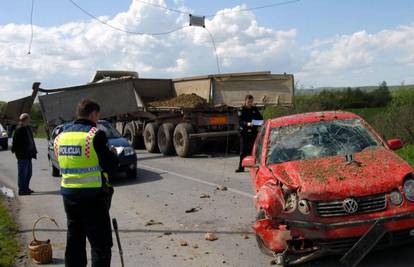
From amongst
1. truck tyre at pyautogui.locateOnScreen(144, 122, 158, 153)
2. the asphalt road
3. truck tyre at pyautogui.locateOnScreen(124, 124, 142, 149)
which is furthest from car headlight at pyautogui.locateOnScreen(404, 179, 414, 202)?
truck tyre at pyautogui.locateOnScreen(124, 124, 142, 149)

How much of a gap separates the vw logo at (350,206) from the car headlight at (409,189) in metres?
0.54

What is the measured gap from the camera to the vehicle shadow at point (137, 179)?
1203 cm

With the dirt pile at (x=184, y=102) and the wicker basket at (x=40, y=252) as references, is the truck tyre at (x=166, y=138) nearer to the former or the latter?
the dirt pile at (x=184, y=102)

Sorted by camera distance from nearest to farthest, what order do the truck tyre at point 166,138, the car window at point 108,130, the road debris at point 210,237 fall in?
the road debris at point 210,237 < the car window at point 108,130 < the truck tyre at point 166,138

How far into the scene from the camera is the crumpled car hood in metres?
4.97

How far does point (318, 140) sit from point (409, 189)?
1522 millimetres

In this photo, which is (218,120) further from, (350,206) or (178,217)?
(350,206)

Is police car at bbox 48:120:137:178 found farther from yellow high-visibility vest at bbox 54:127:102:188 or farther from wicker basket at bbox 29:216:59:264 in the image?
yellow high-visibility vest at bbox 54:127:102:188

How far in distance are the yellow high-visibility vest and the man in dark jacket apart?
6.89 meters

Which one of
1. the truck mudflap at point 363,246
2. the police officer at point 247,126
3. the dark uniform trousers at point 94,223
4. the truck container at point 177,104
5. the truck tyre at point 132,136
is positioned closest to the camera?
the dark uniform trousers at point 94,223

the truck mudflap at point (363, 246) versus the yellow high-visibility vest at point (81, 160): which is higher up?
the yellow high-visibility vest at point (81, 160)

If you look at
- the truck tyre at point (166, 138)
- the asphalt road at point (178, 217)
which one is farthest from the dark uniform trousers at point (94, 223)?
the truck tyre at point (166, 138)

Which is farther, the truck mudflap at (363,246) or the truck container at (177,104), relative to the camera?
the truck container at (177,104)

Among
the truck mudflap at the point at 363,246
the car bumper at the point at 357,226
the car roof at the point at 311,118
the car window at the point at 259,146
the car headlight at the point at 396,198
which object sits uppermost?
the car roof at the point at 311,118
